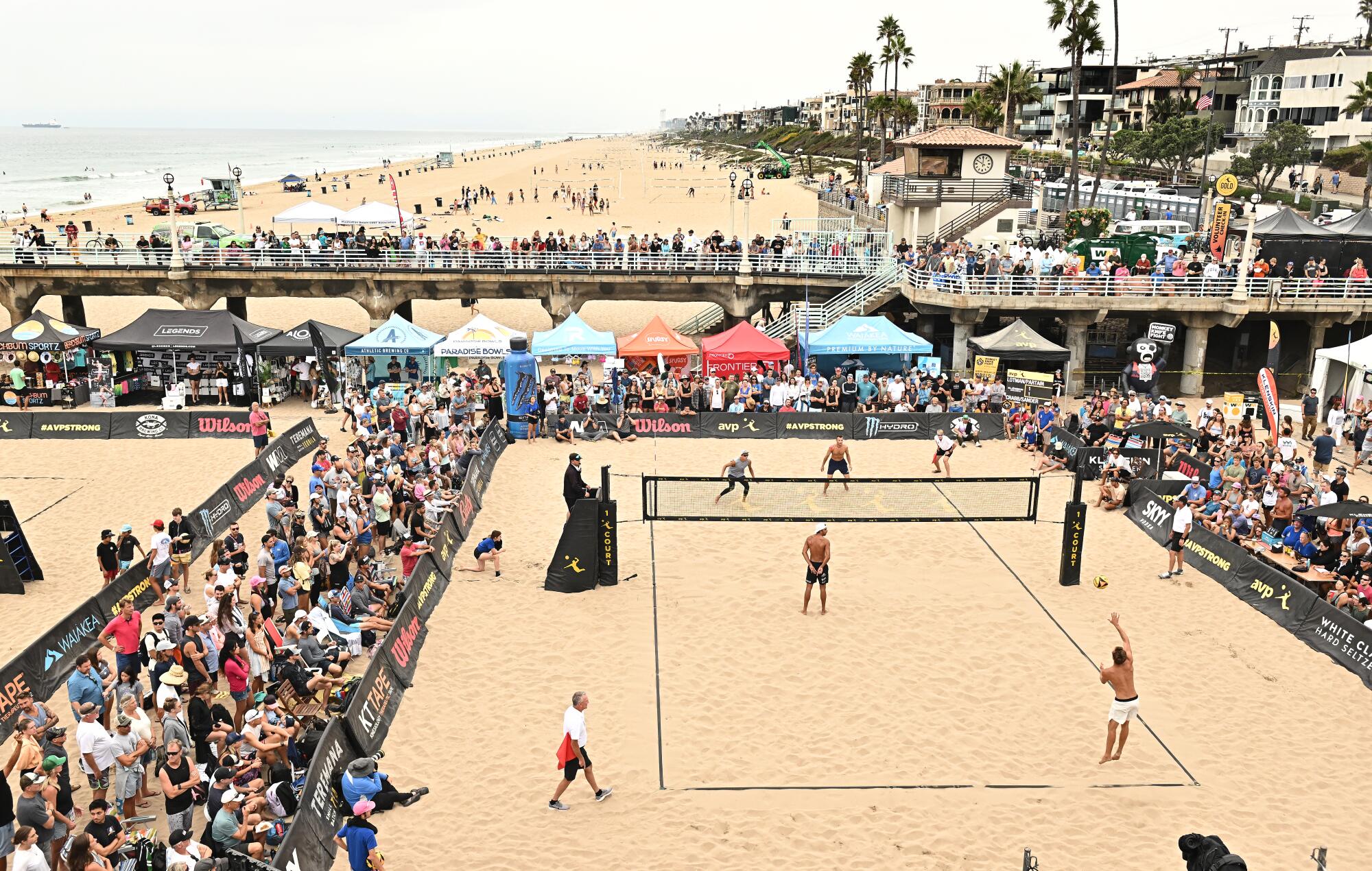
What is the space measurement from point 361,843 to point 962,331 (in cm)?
2262

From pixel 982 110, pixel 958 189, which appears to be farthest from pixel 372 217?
pixel 982 110

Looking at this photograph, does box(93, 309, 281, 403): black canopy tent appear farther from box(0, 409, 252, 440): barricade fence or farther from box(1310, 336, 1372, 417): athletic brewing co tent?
box(1310, 336, 1372, 417): athletic brewing co tent

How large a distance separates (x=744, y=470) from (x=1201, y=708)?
272 inches

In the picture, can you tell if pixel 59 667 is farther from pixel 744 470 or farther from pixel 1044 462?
pixel 1044 462

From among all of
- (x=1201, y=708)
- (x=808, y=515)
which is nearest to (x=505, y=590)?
(x=808, y=515)

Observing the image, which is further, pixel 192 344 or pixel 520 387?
pixel 192 344

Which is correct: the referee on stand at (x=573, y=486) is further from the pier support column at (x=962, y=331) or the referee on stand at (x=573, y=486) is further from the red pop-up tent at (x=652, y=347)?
the pier support column at (x=962, y=331)

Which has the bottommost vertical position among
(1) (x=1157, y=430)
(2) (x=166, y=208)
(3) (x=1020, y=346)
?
(1) (x=1157, y=430)

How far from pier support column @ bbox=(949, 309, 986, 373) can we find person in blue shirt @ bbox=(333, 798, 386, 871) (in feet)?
71.5

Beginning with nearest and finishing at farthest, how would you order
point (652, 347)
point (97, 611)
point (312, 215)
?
point (97, 611) < point (652, 347) < point (312, 215)

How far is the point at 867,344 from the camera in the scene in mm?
25000

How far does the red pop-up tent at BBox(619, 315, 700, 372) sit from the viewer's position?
82.8 feet

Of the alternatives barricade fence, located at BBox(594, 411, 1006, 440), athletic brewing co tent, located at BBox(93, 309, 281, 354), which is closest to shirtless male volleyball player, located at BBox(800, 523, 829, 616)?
barricade fence, located at BBox(594, 411, 1006, 440)

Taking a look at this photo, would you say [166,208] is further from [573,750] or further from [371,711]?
[573,750]
